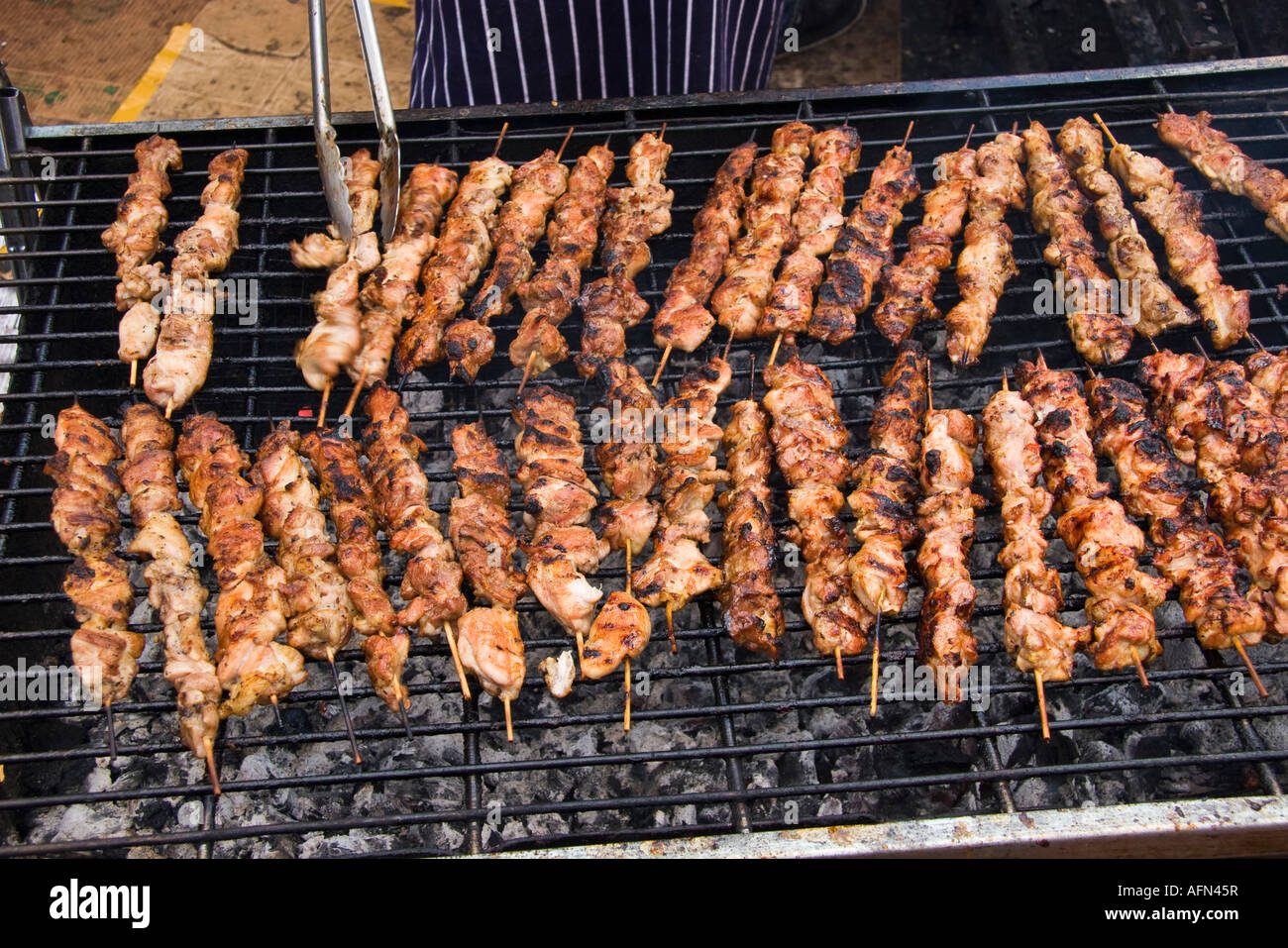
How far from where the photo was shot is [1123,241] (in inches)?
174

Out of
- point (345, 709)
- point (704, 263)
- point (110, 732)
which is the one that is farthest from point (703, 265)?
point (110, 732)

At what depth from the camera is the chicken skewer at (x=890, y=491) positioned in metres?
3.42

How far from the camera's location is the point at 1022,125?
5.12 meters

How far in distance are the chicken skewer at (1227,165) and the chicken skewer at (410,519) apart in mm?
3817

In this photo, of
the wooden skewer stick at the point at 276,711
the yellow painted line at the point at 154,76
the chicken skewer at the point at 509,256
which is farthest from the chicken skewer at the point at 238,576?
the yellow painted line at the point at 154,76

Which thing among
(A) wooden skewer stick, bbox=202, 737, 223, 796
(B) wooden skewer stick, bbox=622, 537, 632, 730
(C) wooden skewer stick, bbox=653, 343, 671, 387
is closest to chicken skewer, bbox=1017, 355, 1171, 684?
(C) wooden skewer stick, bbox=653, 343, 671, 387

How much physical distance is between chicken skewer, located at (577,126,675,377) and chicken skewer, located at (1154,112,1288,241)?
2.44 m

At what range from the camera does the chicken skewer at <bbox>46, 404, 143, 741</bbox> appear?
329cm

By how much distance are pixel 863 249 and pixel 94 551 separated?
11.0 feet

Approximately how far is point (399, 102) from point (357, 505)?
5131 millimetres

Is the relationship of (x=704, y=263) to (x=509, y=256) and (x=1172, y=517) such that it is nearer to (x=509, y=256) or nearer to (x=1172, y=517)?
(x=509, y=256)

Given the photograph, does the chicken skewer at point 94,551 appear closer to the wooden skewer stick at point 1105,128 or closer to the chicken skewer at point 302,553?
the chicken skewer at point 302,553


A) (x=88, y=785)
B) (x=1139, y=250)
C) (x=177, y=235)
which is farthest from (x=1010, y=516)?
(x=177, y=235)
